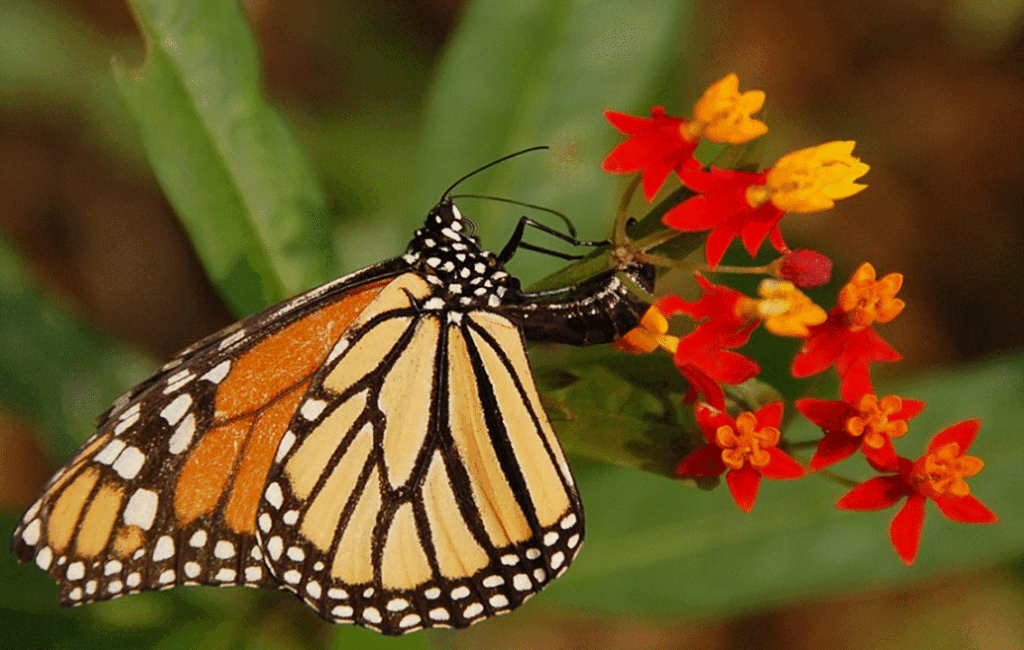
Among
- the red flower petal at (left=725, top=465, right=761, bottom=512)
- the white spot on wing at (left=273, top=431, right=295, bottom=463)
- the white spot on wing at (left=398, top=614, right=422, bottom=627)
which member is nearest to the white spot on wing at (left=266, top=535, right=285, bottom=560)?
the white spot on wing at (left=273, top=431, right=295, bottom=463)

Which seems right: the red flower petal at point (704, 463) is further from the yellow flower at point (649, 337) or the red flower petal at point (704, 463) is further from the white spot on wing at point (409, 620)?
the white spot on wing at point (409, 620)

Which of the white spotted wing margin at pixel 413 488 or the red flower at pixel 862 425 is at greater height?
the white spotted wing margin at pixel 413 488

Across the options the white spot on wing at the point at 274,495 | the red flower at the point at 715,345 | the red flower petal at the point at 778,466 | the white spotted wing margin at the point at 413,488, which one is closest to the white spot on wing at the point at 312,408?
the white spotted wing margin at the point at 413,488

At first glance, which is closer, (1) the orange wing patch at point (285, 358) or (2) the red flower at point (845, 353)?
(2) the red flower at point (845, 353)

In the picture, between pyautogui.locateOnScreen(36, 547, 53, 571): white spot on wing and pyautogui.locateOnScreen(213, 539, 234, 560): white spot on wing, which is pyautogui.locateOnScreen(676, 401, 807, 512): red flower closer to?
pyautogui.locateOnScreen(213, 539, 234, 560): white spot on wing

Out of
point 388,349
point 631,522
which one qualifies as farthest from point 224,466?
point 631,522
